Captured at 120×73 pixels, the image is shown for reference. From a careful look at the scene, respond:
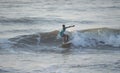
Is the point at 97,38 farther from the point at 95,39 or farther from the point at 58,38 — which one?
the point at 58,38

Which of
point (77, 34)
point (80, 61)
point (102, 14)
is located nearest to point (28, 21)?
point (102, 14)

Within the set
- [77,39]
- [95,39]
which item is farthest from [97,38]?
[77,39]

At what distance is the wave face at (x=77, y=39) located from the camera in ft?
73.0

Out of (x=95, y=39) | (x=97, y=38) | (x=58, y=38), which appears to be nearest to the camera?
(x=95, y=39)

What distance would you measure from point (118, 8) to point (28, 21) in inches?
420

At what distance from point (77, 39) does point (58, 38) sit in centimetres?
135

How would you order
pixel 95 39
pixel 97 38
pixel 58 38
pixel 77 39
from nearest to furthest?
pixel 77 39 → pixel 95 39 → pixel 97 38 → pixel 58 38

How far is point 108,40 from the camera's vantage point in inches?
915

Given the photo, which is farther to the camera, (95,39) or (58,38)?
(58,38)

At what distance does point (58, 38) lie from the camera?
24.0 meters

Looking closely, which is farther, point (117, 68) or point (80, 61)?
point (80, 61)

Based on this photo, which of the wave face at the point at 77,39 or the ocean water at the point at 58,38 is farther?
the wave face at the point at 77,39

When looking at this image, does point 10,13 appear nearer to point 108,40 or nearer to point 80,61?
point 108,40

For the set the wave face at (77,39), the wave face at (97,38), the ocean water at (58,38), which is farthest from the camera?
the wave face at (97,38)
